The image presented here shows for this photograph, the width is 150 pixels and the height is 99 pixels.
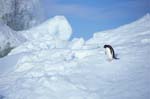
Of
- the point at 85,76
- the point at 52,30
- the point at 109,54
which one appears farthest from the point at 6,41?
the point at 85,76

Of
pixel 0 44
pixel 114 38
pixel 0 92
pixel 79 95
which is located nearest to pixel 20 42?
pixel 0 44

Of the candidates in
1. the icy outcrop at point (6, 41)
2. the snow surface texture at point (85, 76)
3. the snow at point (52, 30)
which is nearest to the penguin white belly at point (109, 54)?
the snow surface texture at point (85, 76)

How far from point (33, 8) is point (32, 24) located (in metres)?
1.69

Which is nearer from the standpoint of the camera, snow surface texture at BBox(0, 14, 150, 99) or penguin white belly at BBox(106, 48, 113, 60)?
snow surface texture at BBox(0, 14, 150, 99)

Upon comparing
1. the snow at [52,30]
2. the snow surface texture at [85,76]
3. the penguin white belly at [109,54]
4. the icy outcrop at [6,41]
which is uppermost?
→ the snow at [52,30]

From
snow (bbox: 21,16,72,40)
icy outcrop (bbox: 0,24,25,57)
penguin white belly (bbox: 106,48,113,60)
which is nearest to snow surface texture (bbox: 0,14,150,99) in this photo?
penguin white belly (bbox: 106,48,113,60)

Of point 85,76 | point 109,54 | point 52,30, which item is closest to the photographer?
point 85,76

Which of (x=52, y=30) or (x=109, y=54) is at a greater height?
(x=52, y=30)

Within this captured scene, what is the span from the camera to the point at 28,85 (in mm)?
10609

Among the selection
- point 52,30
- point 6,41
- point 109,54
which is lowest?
point 109,54

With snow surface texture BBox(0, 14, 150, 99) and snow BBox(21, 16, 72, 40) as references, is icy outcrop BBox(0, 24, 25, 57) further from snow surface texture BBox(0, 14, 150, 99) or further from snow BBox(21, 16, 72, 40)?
snow surface texture BBox(0, 14, 150, 99)

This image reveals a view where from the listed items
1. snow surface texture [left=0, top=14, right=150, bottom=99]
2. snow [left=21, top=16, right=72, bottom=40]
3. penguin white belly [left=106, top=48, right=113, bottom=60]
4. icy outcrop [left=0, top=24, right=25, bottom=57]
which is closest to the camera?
snow surface texture [left=0, top=14, right=150, bottom=99]

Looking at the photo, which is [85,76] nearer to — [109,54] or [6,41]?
[109,54]

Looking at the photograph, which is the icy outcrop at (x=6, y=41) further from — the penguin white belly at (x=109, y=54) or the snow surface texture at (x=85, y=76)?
the penguin white belly at (x=109, y=54)
